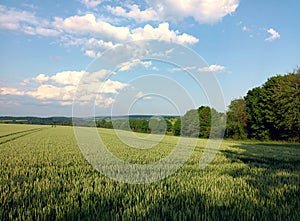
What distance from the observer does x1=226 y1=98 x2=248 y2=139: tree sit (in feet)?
214

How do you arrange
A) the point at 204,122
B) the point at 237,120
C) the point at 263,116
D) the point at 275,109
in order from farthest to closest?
1. the point at 204,122
2. the point at 237,120
3. the point at 263,116
4. the point at 275,109

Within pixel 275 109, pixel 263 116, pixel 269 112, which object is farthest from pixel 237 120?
pixel 275 109

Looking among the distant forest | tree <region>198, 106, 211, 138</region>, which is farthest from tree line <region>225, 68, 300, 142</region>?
tree <region>198, 106, 211, 138</region>

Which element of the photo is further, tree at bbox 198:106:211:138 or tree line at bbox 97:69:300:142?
tree at bbox 198:106:211:138

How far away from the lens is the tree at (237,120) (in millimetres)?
65312

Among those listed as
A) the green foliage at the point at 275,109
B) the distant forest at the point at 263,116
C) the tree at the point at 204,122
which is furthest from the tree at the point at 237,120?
the tree at the point at 204,122

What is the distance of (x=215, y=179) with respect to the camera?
345 inches

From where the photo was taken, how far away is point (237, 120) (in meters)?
66.6

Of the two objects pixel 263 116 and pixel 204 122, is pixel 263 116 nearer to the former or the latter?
pixel 263 116

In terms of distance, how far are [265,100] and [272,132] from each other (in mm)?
6946

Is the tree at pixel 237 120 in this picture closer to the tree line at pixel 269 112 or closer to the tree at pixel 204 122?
the tree line at pixel 269 112

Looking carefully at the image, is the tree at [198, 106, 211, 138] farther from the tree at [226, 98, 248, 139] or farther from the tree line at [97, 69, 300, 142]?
the tree at [226, 98, 248, 139]

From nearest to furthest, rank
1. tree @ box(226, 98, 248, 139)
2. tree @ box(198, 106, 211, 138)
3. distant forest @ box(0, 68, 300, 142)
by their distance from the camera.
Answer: distant forest @ box(0, 68, 300, 142) < tree @ box(226, 98, 248, 139) < tree @ box(198, 106, 211, 138)

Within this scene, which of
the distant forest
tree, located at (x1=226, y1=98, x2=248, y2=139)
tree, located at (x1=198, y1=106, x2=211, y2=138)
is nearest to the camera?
the distant forest
